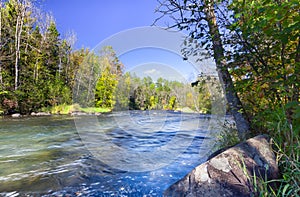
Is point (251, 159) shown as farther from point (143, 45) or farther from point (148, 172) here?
point (143, 45)

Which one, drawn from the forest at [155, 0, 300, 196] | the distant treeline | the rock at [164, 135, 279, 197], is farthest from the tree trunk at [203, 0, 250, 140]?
the distant treeline

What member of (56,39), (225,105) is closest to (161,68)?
(225,105)

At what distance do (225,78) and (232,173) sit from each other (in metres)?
1.68

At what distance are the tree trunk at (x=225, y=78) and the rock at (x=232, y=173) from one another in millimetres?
959

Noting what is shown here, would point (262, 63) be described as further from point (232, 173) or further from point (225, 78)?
point (232, 173)

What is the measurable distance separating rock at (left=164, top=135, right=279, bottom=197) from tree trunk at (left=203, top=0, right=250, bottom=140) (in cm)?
96

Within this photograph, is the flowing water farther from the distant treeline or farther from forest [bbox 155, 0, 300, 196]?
the distant treeline

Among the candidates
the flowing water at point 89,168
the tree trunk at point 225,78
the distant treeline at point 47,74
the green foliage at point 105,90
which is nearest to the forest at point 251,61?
the tree trunk at point 225,78

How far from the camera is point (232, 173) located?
1.49m

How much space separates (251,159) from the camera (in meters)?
1.62

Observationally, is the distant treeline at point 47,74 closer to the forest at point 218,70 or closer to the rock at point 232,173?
the forest at point 218,70

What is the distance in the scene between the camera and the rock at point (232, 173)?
4.64 ft

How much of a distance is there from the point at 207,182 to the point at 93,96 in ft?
61.5

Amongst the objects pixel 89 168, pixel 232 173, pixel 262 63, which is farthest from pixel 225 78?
pixel 89 168
